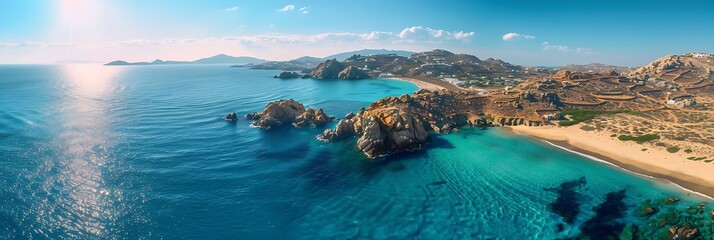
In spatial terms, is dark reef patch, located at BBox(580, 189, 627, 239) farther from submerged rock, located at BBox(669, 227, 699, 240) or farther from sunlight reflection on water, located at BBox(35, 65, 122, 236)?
sunlight reflection on water, located at BBox(35, 65, 122, 236)

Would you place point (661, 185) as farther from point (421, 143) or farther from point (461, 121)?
point (461, 121)

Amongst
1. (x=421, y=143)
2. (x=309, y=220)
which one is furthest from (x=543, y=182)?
(x=309, y=220)

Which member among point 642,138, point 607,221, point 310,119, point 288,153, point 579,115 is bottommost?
point 607,221

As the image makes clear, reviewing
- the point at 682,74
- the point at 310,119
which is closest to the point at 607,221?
the point at 310,119

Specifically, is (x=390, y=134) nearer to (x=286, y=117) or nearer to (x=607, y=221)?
(x=607, y=221)

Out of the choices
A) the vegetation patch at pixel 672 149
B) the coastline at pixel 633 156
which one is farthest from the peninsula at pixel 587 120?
the vegetation patch at pixel 672 149

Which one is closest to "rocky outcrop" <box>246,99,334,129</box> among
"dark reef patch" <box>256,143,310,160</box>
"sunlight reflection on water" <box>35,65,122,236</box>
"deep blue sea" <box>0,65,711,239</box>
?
"deep blue sea" <box>0,65,711,239</box>
